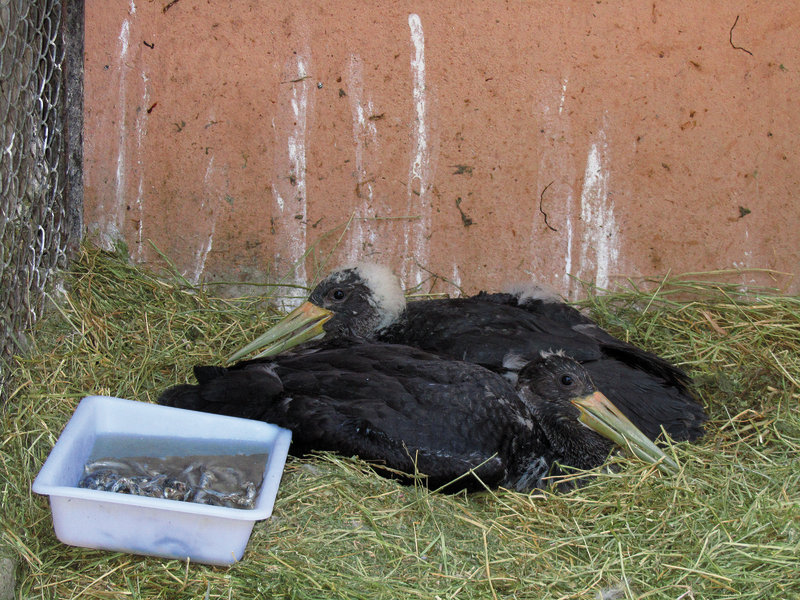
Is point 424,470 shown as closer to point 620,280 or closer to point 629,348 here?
point 629,348

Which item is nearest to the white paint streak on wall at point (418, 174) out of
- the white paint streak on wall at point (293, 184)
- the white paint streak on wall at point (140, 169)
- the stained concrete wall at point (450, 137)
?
the stained concrete wall at point (450, 137)

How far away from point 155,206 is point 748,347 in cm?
337

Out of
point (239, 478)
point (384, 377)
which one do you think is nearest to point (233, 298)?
point (384, 377)

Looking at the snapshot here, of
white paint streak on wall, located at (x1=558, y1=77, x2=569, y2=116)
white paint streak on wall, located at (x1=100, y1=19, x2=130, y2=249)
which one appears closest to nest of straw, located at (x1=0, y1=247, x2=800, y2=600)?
white paint streak on wall, located at (x1=100, y1=19, x2=130, y2=249)

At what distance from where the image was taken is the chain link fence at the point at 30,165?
3.84 m

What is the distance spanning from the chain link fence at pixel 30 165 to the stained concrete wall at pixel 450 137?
310 millimetres

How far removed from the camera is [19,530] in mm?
3016

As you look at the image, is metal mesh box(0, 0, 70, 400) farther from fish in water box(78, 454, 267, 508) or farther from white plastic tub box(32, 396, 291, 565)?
white plastic tub box(32, 396, 291, 565)

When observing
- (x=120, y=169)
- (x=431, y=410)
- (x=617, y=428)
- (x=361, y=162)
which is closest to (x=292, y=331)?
(x=361, y=162)

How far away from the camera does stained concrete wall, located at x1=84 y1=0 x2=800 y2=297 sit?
4715 mm

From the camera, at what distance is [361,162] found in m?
4.92

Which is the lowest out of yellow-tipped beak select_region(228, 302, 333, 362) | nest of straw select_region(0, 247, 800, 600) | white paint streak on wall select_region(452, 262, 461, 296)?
nest of straw select_region(0, 247, 800, 600)

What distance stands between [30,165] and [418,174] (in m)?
2.04

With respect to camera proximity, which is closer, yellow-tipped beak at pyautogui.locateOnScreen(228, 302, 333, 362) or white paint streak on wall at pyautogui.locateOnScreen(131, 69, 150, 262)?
yellow-tipped beak at pyautogui.locateOnScreen(228, 302, 333, 362)
